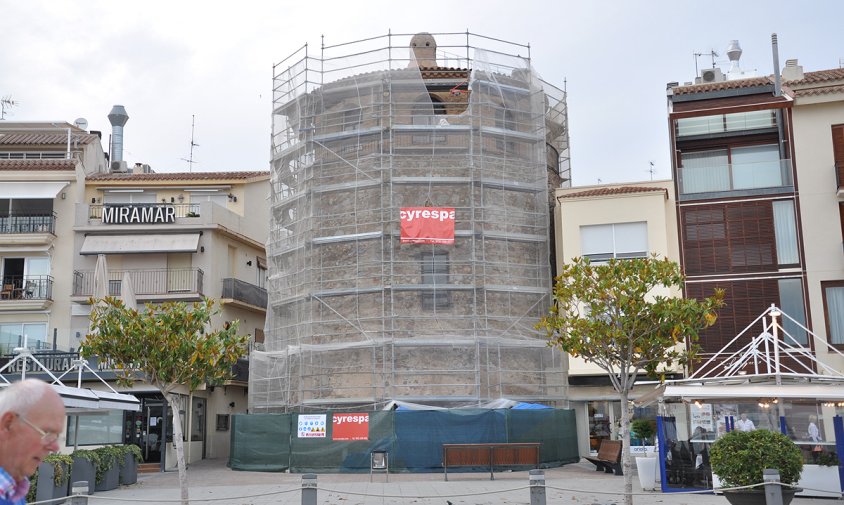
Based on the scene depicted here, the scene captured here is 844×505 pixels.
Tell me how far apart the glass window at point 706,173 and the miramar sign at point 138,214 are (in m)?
20.8

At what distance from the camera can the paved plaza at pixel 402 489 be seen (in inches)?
727

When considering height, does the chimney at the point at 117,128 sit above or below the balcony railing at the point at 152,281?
above

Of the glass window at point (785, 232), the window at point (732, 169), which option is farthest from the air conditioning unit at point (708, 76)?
the glass window at point (785, 232)

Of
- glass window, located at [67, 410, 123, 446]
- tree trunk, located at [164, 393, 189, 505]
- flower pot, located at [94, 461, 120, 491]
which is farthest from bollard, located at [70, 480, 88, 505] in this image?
glass window, located at [67, 410, 123, 446]

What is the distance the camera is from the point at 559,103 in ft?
118

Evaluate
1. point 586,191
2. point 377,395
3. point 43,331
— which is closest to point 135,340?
point 377,395

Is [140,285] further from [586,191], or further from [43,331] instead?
[586,191]

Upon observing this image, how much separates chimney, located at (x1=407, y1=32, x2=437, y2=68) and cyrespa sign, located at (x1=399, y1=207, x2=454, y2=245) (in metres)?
7.69

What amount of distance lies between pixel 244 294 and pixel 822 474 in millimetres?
26443

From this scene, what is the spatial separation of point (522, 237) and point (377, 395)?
A: 7.50 metres

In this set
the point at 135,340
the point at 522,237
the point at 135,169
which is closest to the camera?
the point at 135,340

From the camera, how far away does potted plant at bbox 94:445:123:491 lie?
22.1m

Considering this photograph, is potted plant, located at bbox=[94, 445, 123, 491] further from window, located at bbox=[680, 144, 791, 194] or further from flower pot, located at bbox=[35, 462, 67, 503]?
window, located at bbox=[680, 144, 791, 194]

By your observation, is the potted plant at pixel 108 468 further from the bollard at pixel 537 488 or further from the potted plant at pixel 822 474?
the potted plant at pixel 822 474
